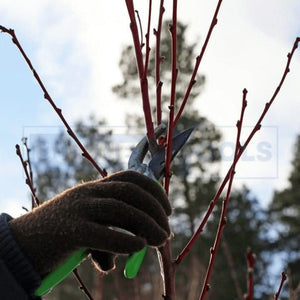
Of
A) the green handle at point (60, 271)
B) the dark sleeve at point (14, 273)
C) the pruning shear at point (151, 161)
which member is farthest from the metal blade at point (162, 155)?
the dark sleeve at point (14, 273)

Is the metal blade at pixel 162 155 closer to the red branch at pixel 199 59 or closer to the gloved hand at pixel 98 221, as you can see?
the red branch at pixel 199 59

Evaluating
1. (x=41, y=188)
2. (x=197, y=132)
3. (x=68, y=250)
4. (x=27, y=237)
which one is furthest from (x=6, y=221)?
(x=41, y=188)

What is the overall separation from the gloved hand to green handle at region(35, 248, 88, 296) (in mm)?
33

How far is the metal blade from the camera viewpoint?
1.86m

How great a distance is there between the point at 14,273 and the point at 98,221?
247mm

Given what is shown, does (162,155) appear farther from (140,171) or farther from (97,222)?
(97,222)

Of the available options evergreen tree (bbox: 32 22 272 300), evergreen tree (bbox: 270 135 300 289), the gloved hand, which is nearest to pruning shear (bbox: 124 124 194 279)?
the gloved hand

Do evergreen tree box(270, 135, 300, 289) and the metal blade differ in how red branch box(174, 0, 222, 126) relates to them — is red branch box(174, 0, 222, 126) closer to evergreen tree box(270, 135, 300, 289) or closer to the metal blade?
the metal blade

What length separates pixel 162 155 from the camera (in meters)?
1.91

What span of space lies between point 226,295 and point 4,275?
18529mm

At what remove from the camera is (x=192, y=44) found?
66.0ft

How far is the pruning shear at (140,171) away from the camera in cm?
163

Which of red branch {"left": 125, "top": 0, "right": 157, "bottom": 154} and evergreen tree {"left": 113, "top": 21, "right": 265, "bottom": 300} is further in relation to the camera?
evergreen tree {"left": 113, "top": 21, "right": 265, "bottom": 300}

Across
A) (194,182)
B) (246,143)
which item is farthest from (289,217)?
(246,143)
